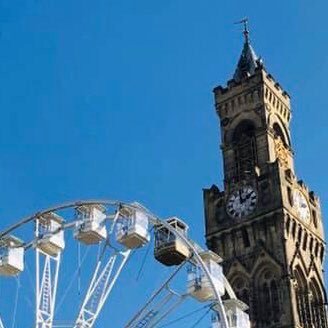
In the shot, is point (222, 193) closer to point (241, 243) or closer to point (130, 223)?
point (241, 243)

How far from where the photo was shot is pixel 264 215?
3179 inches

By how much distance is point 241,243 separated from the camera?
8100cm

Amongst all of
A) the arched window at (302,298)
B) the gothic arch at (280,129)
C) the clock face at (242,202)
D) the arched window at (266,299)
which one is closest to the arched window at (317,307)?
the arched window at (302,298)

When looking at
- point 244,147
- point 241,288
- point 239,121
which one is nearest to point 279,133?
point 239,121

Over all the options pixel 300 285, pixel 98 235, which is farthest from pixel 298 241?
pixel 98 235

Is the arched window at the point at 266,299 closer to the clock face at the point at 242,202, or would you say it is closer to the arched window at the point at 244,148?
the clock face at the point at 242,202

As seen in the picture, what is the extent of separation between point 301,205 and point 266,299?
9.56m

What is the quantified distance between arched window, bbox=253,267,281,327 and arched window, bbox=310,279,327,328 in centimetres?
324

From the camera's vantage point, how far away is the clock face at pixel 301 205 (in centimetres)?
8296

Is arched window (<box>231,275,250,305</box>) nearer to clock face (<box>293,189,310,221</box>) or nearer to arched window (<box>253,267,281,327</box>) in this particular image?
arched window (<box>253,267,281,327</box>)

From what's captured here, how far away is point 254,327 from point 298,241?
802 centimetres

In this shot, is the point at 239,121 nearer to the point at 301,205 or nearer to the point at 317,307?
the point at 301,205

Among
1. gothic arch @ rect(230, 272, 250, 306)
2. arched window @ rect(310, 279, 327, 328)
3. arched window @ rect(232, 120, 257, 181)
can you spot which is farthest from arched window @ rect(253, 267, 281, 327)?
arched window @ rect(232, 120, 257, 181)

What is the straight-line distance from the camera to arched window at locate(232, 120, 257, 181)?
278ft
